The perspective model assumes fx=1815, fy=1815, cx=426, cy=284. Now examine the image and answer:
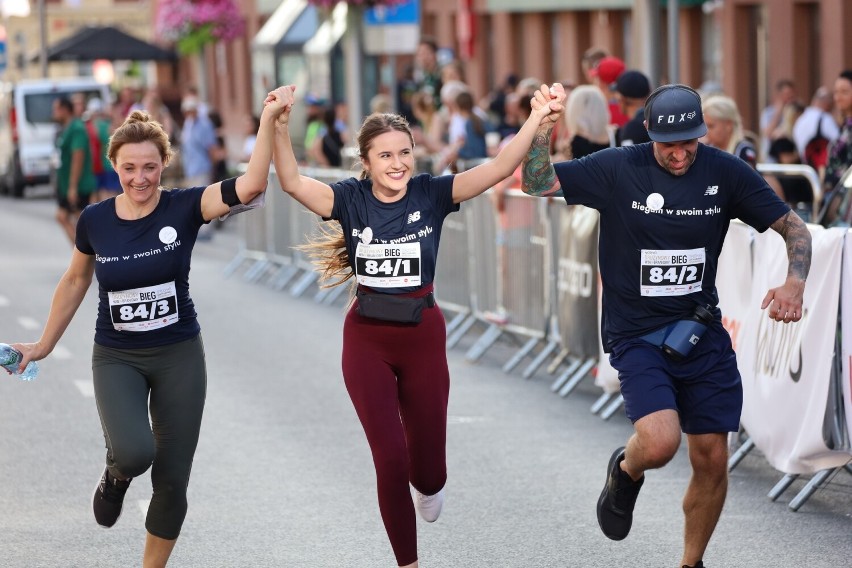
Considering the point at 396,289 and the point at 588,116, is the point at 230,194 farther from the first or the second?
the point at 588,116

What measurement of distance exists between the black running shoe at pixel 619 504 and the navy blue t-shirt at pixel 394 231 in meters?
1.11

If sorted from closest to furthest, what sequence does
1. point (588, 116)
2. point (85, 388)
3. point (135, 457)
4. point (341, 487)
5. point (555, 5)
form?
point (135, 457) < point (341, 487) < point (588, 116) < point (85, 388) < point (555, 5)

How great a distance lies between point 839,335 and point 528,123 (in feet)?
7.32

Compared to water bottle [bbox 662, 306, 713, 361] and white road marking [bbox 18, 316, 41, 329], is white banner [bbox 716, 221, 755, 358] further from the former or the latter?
white road marking [bbox 18, 316, 41, 329]

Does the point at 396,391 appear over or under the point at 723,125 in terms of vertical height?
under

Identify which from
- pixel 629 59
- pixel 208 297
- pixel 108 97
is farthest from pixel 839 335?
pixel 108 97

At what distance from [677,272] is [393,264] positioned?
106cm

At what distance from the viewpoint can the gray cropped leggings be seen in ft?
→ 21.2

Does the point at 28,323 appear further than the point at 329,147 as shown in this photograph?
No

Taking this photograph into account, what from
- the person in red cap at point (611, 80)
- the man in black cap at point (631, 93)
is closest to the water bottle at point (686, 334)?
the man in black cap at point (631, 93)

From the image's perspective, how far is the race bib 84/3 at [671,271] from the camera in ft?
21.8

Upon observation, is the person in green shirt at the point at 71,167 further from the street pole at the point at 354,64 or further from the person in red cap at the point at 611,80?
the person in red cap at the point at 611,80

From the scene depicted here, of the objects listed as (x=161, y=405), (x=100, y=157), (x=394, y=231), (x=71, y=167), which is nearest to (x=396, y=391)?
(x=394, y=231)

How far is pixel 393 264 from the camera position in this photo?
6422 mm
